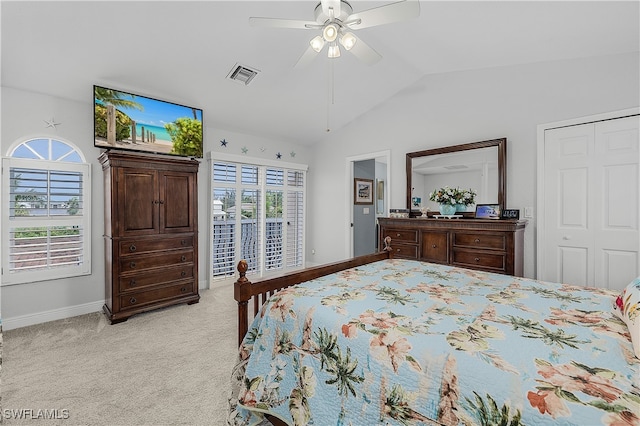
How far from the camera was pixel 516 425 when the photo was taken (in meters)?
0.81

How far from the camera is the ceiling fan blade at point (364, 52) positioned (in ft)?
7.52

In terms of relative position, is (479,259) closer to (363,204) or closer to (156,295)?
(363,204)

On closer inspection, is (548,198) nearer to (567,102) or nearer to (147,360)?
(567,102)

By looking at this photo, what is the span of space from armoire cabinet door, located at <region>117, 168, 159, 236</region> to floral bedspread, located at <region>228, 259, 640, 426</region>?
223 centimetres

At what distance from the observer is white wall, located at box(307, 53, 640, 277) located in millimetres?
2906

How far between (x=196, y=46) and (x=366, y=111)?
280 centimetres

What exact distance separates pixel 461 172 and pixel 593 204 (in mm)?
1346

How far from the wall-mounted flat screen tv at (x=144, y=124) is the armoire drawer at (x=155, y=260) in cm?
122

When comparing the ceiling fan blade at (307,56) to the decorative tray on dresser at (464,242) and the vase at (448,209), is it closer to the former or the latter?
the decorative tray on dresser at (464,242)

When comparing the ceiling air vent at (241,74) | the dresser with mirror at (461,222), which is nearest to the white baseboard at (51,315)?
the ceiling air vent at (241,74)

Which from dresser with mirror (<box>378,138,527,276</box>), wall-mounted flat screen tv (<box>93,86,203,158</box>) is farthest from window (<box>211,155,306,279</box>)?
dresser with mirror (<box>378,138,527,276</box>)

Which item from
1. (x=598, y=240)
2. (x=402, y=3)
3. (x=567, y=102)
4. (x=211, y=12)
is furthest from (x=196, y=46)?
(x=598, y=240)

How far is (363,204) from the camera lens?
5.52 metres

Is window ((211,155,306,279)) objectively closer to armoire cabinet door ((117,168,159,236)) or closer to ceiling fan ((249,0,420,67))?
armoire cabinet door ((117,168,159,236))
